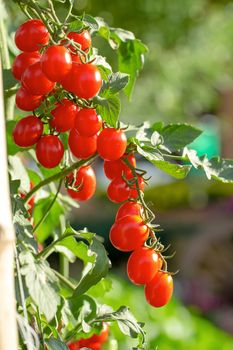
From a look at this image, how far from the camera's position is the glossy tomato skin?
2.77 feet

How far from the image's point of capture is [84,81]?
2.56ft

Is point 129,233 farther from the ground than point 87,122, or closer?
closer

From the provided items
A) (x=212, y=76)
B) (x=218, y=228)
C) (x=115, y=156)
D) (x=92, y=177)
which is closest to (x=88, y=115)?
(x=115, y=156)

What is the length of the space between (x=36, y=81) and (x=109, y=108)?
0.08 m

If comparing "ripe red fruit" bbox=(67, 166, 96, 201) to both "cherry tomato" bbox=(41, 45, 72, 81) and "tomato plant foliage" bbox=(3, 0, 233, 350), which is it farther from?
"cherry tomato" bbox=(41, 45, 72, 81)

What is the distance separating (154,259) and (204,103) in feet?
22.4

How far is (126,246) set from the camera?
86 centimetres

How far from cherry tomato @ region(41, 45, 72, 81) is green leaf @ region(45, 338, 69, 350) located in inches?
10.6

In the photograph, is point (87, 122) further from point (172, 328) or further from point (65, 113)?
point (172, 328)

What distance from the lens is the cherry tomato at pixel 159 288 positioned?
2.85 ft

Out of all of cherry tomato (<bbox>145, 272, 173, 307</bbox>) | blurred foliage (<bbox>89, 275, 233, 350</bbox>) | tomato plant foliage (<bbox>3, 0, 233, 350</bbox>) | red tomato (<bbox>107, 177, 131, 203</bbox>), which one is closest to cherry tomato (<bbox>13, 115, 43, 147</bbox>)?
tomato plant foliage (<bbox>3, 0, 233, 350</bbox>)

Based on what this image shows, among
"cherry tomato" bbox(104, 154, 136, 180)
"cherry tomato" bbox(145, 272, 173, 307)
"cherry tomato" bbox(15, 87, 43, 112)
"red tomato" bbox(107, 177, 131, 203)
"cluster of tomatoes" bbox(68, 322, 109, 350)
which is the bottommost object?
"cluster of tomatoes" bbox(68, 322, 109, 350)

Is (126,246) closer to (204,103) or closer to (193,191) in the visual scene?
(193,191)

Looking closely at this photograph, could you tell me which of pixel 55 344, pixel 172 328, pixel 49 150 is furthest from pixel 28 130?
pixel 172 328
